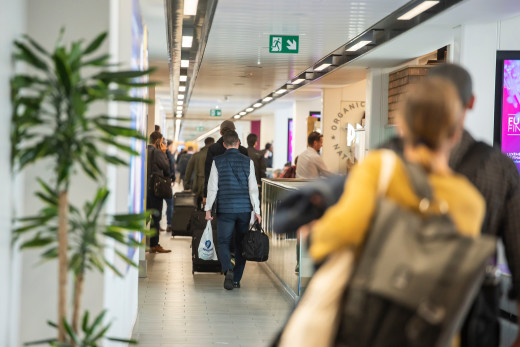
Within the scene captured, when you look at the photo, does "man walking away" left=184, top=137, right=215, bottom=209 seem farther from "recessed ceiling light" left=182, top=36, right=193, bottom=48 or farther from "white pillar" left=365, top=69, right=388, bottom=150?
"white pillar" left=365, top=69, right=388, bottom=150

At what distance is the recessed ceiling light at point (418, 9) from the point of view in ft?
23.9

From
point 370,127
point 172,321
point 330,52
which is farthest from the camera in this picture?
point 370,127

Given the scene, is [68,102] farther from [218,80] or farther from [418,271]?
[218,80]

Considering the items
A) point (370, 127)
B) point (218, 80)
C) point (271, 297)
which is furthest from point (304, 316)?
point (218, 80)

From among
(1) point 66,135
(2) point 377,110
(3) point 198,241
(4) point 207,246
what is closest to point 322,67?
(2) point 377,110

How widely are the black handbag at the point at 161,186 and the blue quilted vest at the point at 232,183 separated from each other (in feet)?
7.19

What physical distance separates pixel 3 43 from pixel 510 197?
1978 mm

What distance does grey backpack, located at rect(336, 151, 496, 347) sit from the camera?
1880 mm

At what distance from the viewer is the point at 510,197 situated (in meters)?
2.78

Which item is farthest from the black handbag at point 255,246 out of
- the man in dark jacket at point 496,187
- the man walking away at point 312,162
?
the man in dark jacket at point 496,187

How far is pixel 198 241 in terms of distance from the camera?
26.1 ft

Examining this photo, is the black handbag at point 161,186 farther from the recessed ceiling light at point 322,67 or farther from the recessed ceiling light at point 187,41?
the recessed ceiling light at point 322,67

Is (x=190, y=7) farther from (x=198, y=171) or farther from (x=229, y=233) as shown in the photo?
(x=198, y=171)

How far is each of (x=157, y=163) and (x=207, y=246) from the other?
6.27 feet
